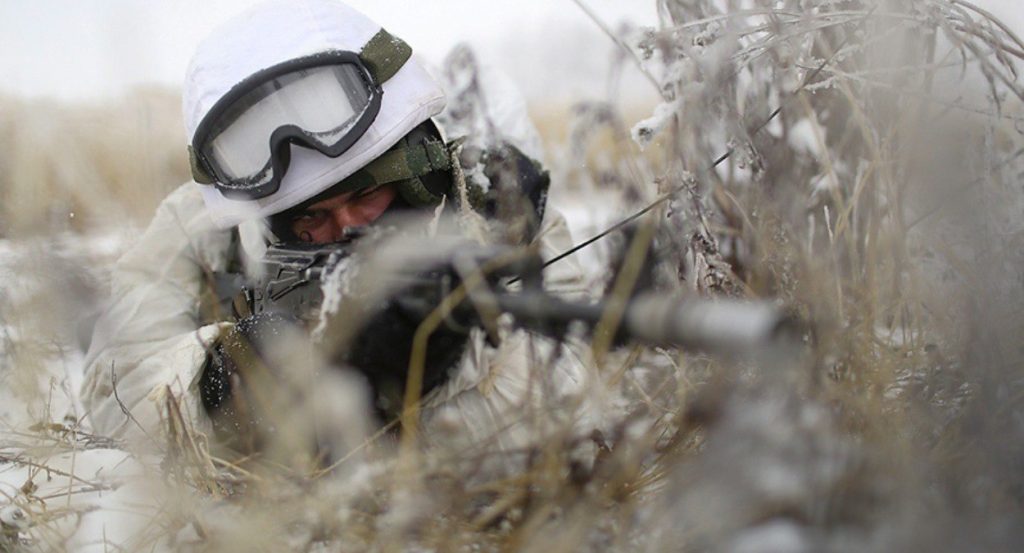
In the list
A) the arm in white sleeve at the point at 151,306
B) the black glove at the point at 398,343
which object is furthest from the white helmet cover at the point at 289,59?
the black glove at the point at 398,343

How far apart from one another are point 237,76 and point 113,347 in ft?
2.41

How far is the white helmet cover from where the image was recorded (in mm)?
1505

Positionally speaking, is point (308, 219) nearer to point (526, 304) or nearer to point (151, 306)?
point (151, 306)

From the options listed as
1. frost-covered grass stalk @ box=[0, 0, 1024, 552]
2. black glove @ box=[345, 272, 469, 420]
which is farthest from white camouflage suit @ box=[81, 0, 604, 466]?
frost-covered grass stalk @ box=[0, 0, 1024, 552]

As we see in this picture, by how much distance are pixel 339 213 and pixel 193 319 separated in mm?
546

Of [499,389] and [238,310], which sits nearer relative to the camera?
[238,310]

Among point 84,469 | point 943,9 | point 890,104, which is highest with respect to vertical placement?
point 943,9

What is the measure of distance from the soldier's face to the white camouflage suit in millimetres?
80

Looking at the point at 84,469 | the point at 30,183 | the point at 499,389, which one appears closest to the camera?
the point at 84,469

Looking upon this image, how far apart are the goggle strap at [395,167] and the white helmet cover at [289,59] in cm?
2

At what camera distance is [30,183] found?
2072mm

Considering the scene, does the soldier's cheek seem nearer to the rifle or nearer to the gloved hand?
the rifle

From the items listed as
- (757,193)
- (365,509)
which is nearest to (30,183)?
(365,509)

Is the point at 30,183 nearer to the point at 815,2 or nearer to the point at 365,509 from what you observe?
the point at 365,509
